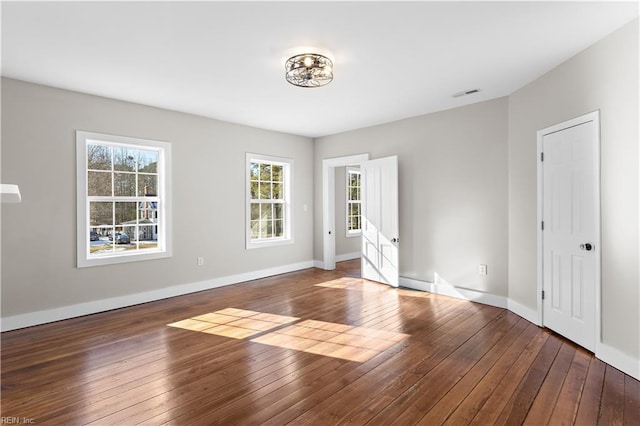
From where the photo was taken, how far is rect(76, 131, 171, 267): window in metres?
4.03

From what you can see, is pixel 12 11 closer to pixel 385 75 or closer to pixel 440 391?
pixel 385 75

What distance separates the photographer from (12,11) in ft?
7.66

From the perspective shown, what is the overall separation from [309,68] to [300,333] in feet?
8.64

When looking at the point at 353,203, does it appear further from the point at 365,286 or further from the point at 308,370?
the point at 308,370

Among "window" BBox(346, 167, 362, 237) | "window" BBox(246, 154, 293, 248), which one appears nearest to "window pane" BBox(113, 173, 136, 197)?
"window" BBox(246, 154, 293, 248)

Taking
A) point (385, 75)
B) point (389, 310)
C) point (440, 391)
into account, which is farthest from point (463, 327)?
point (385, 75)

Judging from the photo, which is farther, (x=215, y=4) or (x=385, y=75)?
(x=385, y=75)

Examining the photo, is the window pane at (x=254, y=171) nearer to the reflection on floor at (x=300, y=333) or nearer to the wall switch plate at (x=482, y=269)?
the reflection on floor at (x=300, y=333)

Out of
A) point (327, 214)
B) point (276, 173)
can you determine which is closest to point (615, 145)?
point (327, 214)

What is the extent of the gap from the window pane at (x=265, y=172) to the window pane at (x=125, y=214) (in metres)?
2.29

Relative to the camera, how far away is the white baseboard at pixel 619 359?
2.47 metres

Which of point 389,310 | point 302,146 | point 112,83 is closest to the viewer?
point 112,83

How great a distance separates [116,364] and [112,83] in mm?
2969

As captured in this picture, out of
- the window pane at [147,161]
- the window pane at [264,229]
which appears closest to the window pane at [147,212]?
the window pane at [147,161]
